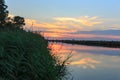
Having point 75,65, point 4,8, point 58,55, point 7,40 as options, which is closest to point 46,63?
point 7,40

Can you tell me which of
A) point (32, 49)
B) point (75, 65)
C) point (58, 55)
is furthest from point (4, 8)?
point (32, 49)

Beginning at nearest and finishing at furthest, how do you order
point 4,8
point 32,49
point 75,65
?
point 32,49, point 75,65, point 4,8

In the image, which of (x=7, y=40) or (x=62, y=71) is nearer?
(x=7, y=40)

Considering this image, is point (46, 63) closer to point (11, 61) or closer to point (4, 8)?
point (11, 61)

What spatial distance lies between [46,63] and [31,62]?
0.97 meters

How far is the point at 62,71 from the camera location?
15031 millimetres

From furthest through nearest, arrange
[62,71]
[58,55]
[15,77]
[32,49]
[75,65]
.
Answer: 1. [75,65]
2. [58,55]
3. [62,71]
4. [32,49]
5. [15,77]

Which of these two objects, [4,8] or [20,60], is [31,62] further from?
[4,8]

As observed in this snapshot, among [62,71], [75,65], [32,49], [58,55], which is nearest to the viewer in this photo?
Result: [32,49]

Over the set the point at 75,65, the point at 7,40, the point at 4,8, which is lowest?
the point at 75,65

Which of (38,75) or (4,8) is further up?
(4,8)

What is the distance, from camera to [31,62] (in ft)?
41.0

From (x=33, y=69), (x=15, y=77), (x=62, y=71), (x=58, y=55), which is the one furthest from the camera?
(x=58, y=55)

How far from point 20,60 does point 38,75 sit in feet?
2.61
